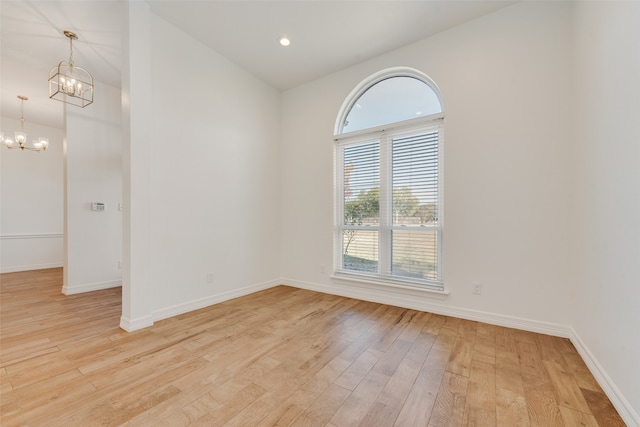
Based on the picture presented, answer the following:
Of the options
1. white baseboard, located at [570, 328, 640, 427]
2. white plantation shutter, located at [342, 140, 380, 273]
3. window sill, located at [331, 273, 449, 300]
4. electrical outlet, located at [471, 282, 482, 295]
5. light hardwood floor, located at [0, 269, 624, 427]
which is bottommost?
light hardwood floor, located at [0, 269, 624, 427]

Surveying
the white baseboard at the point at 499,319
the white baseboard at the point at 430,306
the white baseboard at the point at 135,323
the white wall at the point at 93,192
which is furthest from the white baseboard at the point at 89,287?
the white baseboard at the point at 430,306

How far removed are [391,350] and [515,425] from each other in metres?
0.91

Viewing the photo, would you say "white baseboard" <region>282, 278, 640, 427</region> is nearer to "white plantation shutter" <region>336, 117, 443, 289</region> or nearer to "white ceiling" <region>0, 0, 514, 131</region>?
"white plantation shutter" <region>336, 117, 443, 289</region>

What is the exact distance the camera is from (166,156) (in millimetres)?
2891

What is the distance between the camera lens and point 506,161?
265 cm

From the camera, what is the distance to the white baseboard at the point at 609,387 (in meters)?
1.35

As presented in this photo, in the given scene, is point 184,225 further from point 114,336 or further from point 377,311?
point 377,311

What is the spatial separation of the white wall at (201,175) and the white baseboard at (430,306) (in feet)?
3.62

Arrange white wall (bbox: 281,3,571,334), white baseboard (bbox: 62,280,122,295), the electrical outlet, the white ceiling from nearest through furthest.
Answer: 1. white wall (bbox: 281,3,571,334)
2. the white ceiling
3. the electrical outlet
4. white baseboard (bbox: 62,280,122,295)

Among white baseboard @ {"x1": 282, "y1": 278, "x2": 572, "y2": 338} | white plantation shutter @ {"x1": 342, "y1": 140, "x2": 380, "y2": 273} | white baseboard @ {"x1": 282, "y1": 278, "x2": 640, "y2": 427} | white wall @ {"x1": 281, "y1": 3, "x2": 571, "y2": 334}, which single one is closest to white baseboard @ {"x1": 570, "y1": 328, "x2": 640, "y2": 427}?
white baseboard @ {"x1": 282, "y1": 278, "x2": 640, "y2": 427}

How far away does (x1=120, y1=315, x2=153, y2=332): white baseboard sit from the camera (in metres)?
2.50

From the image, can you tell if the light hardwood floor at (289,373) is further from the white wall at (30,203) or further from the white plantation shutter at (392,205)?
the white wall at (30,203)

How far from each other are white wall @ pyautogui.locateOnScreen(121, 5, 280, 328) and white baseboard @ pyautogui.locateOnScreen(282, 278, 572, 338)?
1104mm

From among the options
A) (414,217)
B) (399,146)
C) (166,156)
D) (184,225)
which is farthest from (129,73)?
(414,217)
